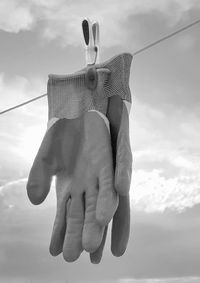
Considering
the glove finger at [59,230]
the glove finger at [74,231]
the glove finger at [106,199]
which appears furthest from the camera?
the glove finger at [59,230]

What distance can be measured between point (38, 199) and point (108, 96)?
52 centimetres

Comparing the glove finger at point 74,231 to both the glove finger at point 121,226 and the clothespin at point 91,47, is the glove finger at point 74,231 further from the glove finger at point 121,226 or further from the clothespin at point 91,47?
the clothespin at point 91,47

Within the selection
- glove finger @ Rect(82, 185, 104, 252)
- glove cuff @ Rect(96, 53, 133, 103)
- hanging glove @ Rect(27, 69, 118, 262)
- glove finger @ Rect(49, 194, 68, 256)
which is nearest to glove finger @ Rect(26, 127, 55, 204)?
hanging glove @ Rect(27, 69, 118, 262)

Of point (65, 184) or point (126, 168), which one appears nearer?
point (126, 168)

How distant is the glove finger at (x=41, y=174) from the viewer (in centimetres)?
240

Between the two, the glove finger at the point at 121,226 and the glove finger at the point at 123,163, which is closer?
the glove finger at the point at 123,163

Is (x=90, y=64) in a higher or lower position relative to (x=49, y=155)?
higher

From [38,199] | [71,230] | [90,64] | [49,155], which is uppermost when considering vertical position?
[90,64]

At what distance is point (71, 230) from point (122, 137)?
1.36ft

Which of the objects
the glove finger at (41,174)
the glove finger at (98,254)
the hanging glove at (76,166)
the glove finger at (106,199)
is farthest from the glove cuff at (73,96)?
the glove finger at (98,254)

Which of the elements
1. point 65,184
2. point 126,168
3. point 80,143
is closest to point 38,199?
point 65,184

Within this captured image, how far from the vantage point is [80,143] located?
7.88 ft

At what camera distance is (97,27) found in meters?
2.46

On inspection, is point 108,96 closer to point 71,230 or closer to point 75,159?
point 75,159
